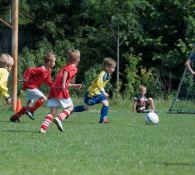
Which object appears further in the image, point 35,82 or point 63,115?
point 35,82

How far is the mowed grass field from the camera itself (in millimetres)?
9055

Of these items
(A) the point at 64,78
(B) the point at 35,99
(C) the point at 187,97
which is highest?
(A) the point at 64,78

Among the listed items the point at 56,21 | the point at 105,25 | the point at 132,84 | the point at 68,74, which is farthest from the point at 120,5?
the point at 68,74

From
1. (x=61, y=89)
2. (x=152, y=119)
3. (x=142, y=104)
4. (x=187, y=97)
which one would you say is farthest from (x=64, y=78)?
(x=187, y=97)

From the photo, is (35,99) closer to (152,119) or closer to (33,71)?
(33,71)

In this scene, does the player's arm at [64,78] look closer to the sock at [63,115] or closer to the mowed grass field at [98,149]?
the sock at [63,115]

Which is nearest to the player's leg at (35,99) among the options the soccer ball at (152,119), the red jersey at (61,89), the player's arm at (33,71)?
the player's arm at (33,71)

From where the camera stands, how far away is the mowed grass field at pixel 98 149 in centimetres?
905

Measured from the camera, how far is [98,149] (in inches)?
438

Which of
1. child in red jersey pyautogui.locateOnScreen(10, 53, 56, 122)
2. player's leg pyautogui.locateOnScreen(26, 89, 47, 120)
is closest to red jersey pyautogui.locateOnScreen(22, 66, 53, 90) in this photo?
child in red jersey pyautogui.locateOnScreen(10, 53, 56, 122)

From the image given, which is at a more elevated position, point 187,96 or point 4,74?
point 4,74

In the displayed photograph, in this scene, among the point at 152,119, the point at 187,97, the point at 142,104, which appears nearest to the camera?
the point at 152,119

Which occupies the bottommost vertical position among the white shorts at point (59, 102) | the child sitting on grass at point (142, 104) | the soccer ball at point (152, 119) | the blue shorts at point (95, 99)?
the child sitting on grass at point (142, 104)

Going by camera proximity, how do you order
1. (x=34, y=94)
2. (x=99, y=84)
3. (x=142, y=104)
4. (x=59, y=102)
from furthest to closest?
(x=142, y=104) → (x=34, y=94) → (x=99, y=84) → (x=59, y=102)
